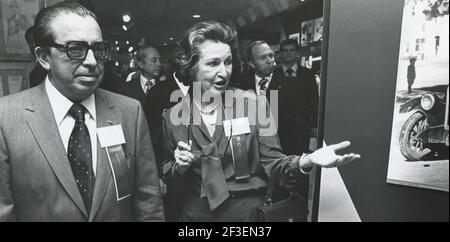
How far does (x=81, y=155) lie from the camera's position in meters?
1.63

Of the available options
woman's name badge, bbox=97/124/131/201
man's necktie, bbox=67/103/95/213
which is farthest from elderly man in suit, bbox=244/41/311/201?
man's necktie, bbox=67/103/95/213

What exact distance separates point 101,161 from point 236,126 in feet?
2.17

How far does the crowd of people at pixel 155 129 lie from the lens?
1.55 metres

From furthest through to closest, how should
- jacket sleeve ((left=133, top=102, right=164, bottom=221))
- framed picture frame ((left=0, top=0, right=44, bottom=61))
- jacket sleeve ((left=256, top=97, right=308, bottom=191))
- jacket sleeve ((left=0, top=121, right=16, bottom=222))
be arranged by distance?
jacket sleeve ((left=256, top=97, right=308, bottom=191)), jacket sleeve ((left=133, top=102, right=164, bottom=221)), framed picture frame ((left=0, top=0, right=44, bottom=61)), jacket sleeve ((left=0, top=121, right=16, bottom=222))

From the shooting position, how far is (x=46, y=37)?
1.56 metres

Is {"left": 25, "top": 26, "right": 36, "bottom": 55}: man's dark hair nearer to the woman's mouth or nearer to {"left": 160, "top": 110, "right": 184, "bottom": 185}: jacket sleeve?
{"left": 160, "top": 110, "right": 184, "bottom": 185}: jacket sleeve

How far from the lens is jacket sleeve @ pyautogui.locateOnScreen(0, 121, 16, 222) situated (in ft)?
4.91

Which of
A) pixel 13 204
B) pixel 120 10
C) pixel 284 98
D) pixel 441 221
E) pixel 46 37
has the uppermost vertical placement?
pixel 120 10

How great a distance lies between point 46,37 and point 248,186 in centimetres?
117

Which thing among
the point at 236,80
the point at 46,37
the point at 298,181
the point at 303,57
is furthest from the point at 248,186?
the point at 46,37

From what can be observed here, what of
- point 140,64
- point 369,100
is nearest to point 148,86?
point 140,64

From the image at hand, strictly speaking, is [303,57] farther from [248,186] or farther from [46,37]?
[46,37]

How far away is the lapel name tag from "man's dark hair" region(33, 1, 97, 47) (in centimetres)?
45

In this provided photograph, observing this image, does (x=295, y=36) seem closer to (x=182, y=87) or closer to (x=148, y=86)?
(x=182, y=87)
